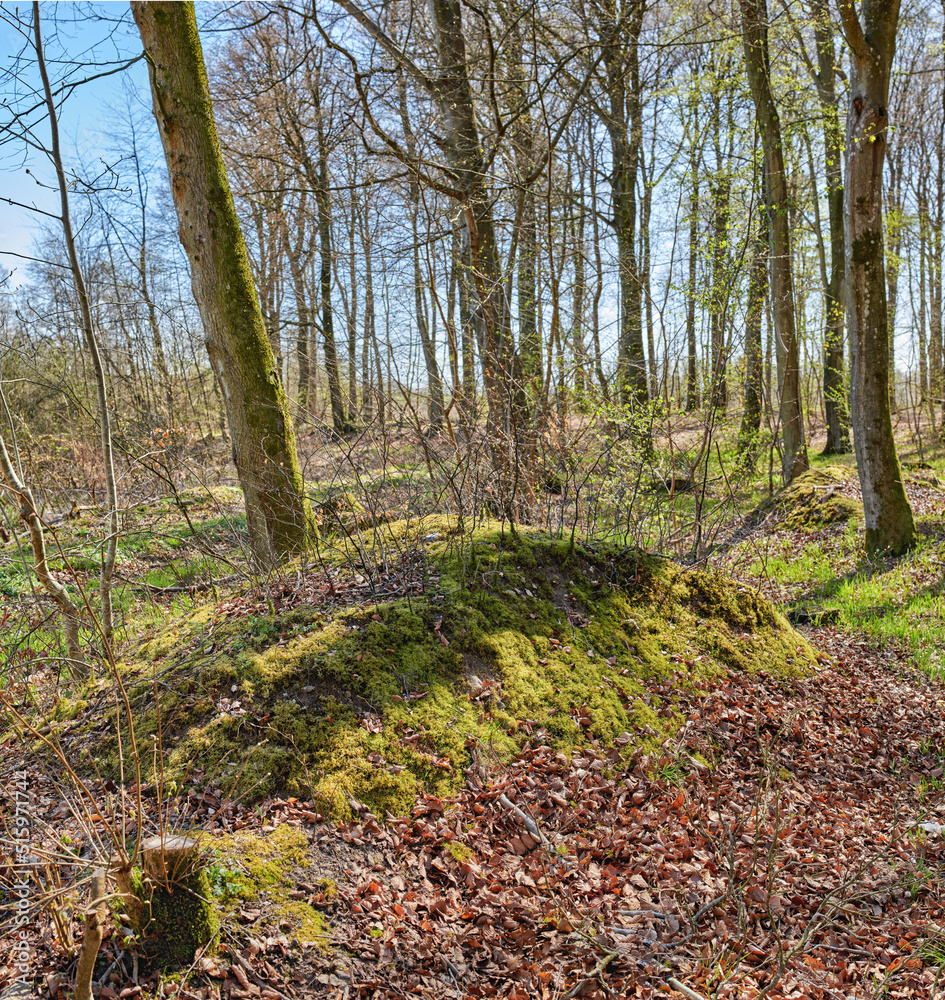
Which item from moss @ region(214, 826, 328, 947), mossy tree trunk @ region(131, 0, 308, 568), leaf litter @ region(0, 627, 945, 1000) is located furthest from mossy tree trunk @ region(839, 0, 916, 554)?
moss @ region(214, 826, 328, 947)

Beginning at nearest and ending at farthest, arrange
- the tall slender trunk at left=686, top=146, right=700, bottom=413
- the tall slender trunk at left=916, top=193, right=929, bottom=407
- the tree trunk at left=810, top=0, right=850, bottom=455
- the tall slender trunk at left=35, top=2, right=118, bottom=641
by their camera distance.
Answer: the tall slender trunk at left=35, top=2, right=118, bottom=641
the tall slender trunk at left=686, top=146, right=700, bottom=413
the tree trunk at left=810, top=0, right=850, bottom=455
the tall slender trunk at left=916, top=193, right=929, bottom=407

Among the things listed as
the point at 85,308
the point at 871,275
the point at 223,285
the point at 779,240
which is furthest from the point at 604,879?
the point at 779,240

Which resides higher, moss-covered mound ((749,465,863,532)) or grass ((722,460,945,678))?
moss-covered mound ((749,465,863,532))

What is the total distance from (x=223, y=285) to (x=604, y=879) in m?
5.03

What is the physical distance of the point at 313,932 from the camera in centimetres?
236

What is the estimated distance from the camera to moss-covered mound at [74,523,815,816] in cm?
311

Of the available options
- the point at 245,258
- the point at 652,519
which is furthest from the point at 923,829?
the point at 245,258

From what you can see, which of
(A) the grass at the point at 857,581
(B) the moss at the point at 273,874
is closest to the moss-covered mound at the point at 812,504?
(A) the grass at the point at 857,581

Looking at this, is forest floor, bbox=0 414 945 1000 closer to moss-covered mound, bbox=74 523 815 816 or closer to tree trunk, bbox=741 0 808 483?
moss-covered mound, bbox=74 523 815 816

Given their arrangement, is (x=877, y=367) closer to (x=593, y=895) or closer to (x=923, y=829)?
(x=923, y=829)

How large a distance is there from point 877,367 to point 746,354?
3.39 metres

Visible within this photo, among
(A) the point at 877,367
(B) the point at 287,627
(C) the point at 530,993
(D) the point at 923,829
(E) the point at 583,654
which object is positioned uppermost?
(A) the point at 877,367

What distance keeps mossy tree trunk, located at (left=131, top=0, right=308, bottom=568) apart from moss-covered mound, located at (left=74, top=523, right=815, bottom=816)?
118 cm

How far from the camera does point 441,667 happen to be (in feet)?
12.5
